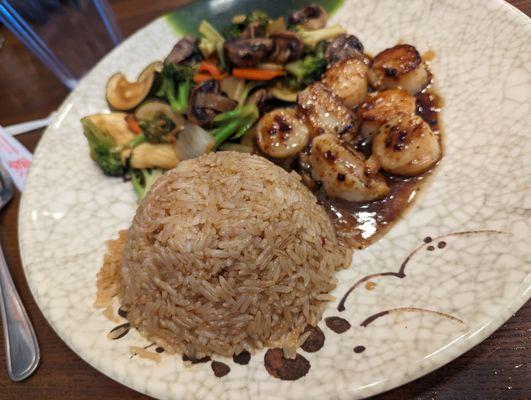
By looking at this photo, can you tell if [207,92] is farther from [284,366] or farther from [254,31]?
[284,366]

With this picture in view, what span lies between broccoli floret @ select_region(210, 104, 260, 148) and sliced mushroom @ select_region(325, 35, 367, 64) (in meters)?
0.80

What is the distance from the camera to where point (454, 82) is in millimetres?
3068

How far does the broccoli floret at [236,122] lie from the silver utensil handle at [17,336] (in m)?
1.76

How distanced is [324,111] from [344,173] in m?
0.60

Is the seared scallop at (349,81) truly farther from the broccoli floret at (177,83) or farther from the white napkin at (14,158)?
the white napkin at (14,158)

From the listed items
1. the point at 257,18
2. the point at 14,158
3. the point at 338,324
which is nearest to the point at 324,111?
the point at 257,18

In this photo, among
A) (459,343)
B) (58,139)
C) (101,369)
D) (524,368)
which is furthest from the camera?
(58,139)

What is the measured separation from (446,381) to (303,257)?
0.91m

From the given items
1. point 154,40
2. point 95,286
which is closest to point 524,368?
point 95,286

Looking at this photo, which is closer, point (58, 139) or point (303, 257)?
point (303, 257)

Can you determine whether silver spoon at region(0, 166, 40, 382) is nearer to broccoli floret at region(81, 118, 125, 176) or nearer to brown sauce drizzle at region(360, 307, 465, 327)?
broccoli floret at region(81, 118, 125, 176)

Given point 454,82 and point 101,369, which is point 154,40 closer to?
point 454,82

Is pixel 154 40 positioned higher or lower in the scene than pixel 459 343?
higher

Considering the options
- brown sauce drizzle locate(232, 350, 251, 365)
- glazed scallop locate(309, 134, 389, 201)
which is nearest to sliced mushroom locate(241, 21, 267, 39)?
glazed scallop locate(309, 134, 389, 201)
